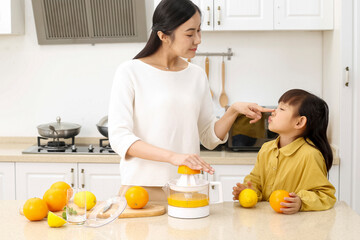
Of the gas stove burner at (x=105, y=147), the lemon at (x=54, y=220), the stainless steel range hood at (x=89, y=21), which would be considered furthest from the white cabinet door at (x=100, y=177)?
the lemon at (x=54, y=220)

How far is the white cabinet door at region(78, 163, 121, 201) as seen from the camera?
10.9 feet

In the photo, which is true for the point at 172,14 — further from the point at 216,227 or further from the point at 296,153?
the point at 216,227

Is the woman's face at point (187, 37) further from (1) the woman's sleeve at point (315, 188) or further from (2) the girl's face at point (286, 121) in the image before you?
(1) the woman's sleeve at point (315, 188)

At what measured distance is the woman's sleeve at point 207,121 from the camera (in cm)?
224

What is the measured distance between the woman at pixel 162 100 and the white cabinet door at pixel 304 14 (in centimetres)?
142

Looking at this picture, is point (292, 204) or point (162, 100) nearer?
point (292, 204)

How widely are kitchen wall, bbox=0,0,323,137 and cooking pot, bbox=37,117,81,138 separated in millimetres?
265

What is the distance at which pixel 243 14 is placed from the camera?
339 cm

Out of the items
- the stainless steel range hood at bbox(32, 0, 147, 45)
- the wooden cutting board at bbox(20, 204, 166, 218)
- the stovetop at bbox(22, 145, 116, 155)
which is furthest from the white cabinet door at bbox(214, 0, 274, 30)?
the wooden cutting board at bbox(20, 204, 166, 218)

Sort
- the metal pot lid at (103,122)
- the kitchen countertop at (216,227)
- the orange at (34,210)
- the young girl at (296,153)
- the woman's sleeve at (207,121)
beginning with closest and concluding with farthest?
1. the kitchen countertop at (216,227)
2. the orange at (34,210)
3. the young girl at (296,153)
4. the woman's sleeve at (207,121)
5. the metal pot lid at (103,122)

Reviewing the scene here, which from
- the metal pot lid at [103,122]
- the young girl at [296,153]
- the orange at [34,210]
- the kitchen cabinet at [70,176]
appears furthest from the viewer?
the metal pot lid at [103,122]

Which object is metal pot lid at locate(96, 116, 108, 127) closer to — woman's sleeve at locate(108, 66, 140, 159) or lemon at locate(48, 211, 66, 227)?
woman's sleeve at locate(108, 66, 140, 159)

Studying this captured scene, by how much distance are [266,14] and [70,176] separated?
1.62 meters

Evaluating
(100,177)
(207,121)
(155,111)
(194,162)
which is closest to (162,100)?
(155,111)
